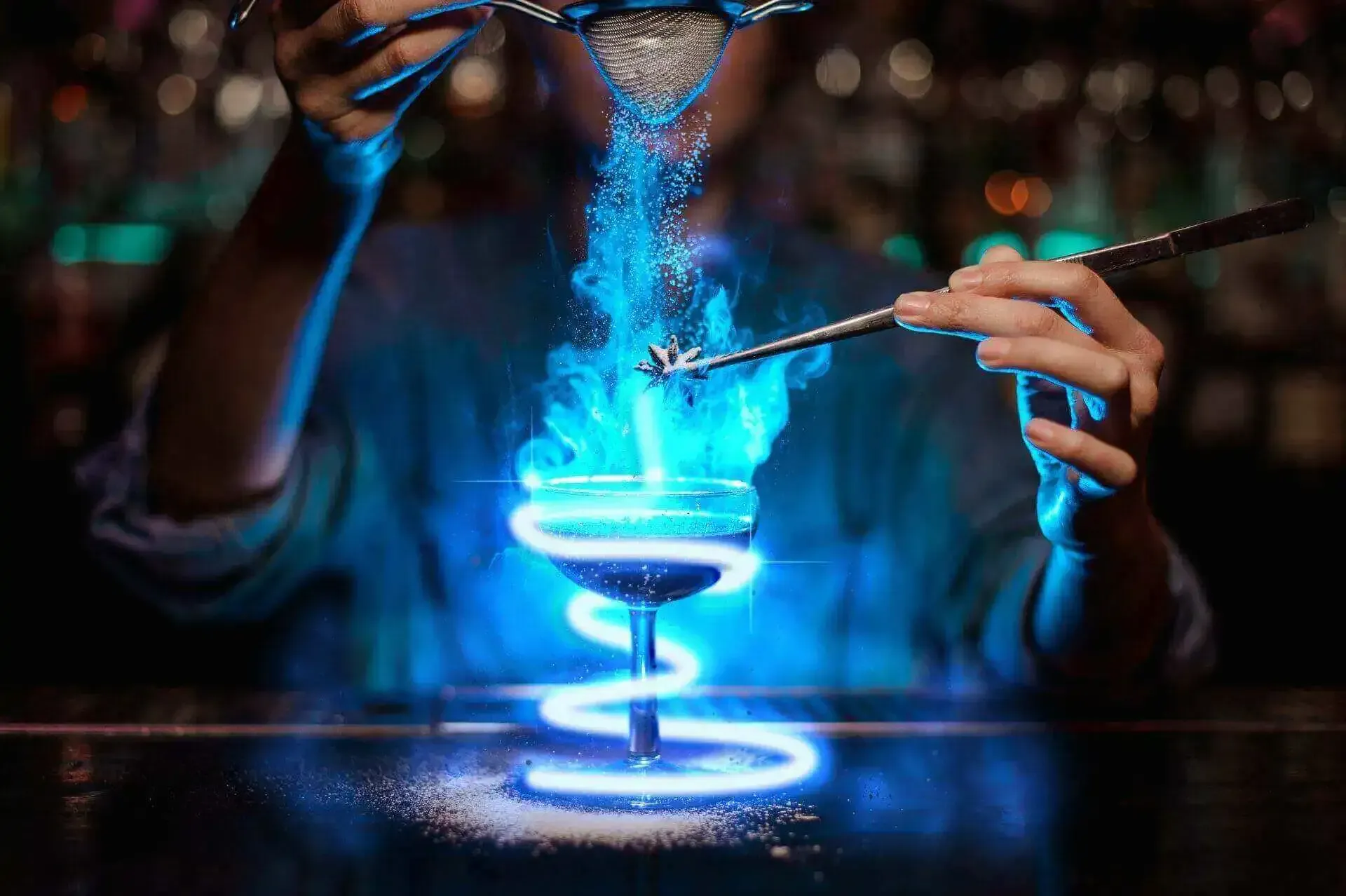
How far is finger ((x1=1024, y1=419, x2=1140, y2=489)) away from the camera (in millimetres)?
1392

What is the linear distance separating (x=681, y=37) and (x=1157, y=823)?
1077 millimetres

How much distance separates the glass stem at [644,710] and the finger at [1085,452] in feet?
1.64

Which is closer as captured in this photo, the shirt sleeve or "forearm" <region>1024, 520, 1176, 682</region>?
"forearm" <region>1024, 520, 1176, 682</region>

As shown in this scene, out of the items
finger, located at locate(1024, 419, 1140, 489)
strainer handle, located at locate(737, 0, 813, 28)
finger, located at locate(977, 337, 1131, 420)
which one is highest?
strainer handle, located at locate(737, 0, 813, 28)

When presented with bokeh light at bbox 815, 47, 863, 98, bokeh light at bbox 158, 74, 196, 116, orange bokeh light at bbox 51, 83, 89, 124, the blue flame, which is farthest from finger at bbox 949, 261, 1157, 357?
orange bokeh light at bbox 51, 83, 89, 124

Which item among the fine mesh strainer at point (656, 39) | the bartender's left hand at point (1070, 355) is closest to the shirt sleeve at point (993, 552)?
the bartender's left hand at point (1070, 355)

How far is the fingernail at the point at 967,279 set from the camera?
1422 mm

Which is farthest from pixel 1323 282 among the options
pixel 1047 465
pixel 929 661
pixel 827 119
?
pixel 1047 465

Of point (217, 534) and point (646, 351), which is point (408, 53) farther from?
point (217, 534)

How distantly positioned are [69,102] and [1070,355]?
3.14 metres

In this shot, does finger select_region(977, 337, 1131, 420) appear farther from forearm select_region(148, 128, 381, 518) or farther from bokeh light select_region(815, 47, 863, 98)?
bokeh light select_region(815, 47, 863, 98)

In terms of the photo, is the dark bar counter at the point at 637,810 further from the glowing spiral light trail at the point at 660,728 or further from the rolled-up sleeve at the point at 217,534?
the rolled-up sleeve at the point at 217,534

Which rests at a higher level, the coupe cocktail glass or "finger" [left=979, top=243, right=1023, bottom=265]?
"finger" [left=979, top=243, right=1023, bottom=265]

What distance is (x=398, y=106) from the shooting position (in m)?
1.61
